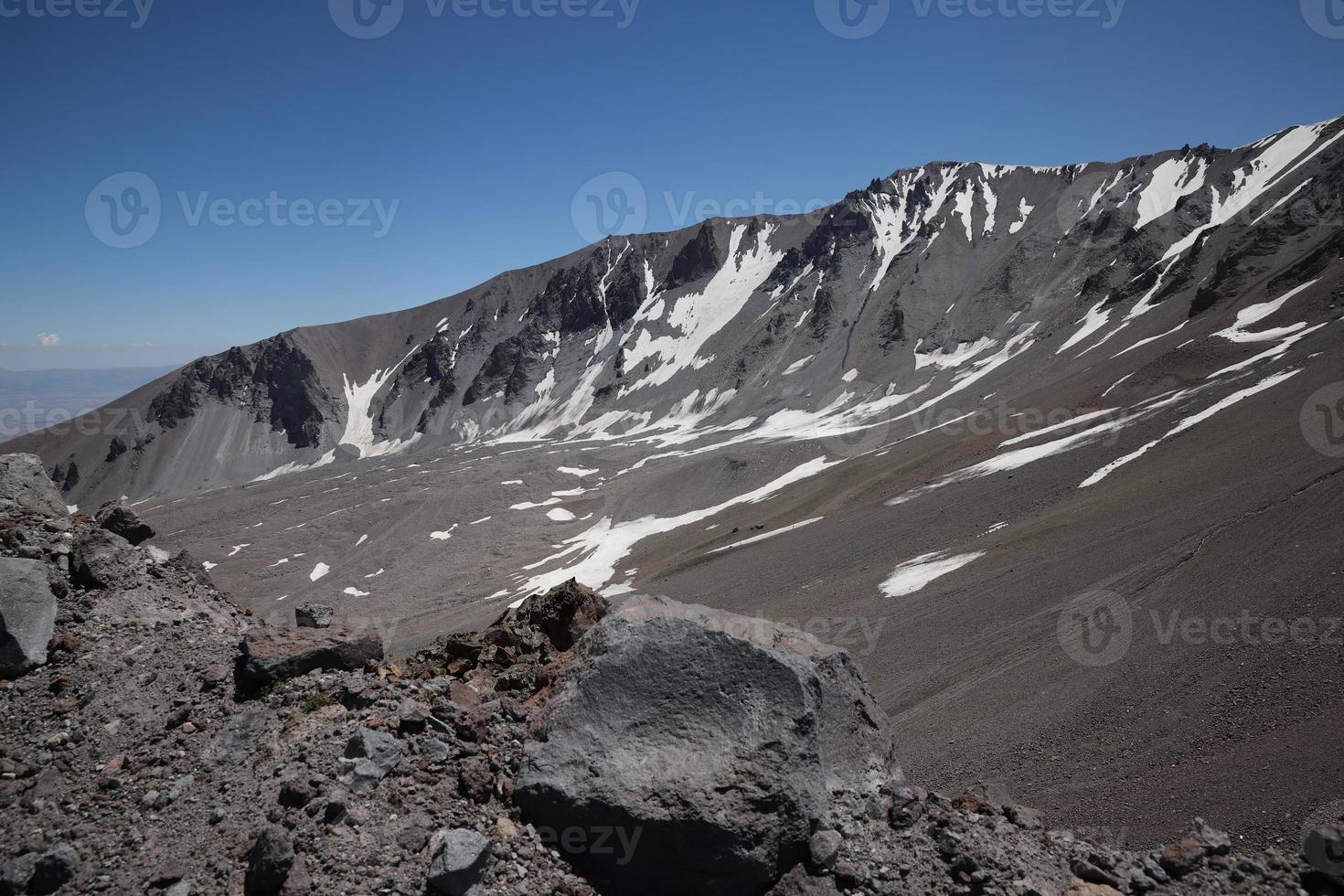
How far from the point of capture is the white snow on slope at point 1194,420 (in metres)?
35.9

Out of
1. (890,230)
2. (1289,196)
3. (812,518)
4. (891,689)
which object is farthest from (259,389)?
(1289,196)

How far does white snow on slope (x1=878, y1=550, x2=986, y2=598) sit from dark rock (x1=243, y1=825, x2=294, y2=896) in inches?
1051

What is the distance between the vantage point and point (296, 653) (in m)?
8.40

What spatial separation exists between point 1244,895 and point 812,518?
39.4 metres

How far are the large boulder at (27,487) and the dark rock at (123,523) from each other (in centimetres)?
54

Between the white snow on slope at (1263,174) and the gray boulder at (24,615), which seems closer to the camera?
the gray boulder at (24,615)

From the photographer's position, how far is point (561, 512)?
7412 cm

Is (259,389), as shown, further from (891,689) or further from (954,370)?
(891,689)

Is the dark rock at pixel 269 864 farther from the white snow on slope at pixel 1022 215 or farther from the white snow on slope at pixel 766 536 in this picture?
the white snow on slope at pixel 1022 215

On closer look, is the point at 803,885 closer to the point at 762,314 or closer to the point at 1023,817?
the point at 1023,817

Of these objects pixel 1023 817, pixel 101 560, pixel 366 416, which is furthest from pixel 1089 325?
pixel 366 416

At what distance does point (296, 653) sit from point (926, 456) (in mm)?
50456

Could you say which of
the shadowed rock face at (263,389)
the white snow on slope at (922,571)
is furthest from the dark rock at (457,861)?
the shadowed rock face at (263,389)

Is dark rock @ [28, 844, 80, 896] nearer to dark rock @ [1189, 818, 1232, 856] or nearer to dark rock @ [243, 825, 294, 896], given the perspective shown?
dark rock @ [243, 825, 294, 896]
